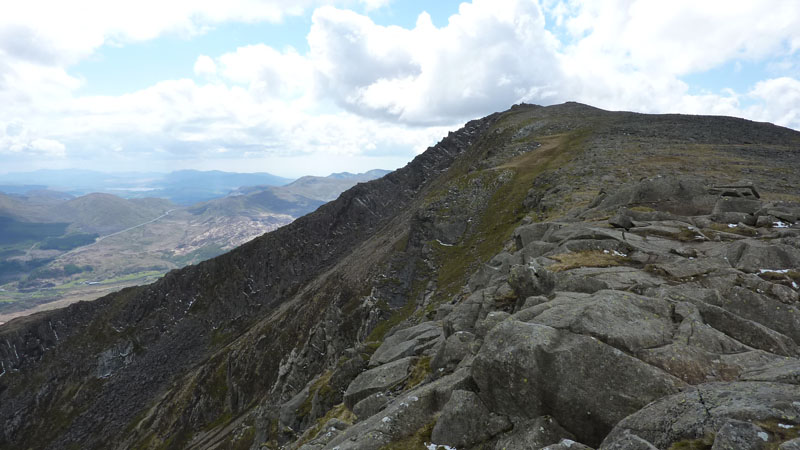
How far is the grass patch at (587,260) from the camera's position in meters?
22.5

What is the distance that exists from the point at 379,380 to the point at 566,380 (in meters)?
14.6

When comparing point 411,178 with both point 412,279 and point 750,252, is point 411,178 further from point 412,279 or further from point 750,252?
point 750,252

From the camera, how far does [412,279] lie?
8219cm

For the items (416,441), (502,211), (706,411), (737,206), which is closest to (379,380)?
(416,441)

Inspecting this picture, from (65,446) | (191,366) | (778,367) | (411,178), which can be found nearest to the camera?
(778,367)

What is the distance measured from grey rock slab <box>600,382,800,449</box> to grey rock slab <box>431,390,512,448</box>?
4139 mm

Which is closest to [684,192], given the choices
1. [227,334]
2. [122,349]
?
[227,334]

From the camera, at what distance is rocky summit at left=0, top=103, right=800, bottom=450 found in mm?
12156

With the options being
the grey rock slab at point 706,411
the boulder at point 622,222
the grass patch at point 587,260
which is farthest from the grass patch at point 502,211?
the grey rock slab at point 706,411

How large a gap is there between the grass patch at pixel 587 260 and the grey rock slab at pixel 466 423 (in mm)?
11591

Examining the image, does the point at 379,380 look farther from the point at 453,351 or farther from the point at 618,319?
the point at 618,319

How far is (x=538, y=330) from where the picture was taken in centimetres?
1369

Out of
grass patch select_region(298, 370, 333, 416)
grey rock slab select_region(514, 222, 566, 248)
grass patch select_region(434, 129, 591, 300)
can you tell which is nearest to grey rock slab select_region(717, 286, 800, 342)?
grey rock slab select_region(514, 222, 566, 248)

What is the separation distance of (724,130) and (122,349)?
22970cm
